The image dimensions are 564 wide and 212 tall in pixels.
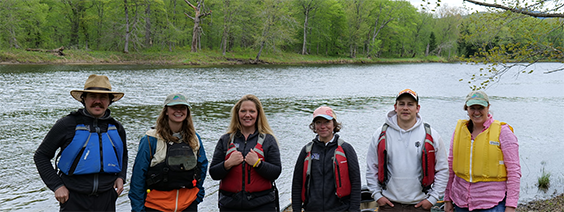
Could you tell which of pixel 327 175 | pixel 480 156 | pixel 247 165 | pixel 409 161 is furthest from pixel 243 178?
pixel 480 156

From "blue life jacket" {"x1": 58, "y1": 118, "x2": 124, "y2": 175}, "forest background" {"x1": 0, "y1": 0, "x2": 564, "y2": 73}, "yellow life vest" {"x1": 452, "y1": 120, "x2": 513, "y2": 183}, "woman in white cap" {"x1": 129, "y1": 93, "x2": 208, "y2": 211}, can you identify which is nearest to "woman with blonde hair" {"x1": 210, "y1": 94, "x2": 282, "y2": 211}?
"woman in white cap" {"x1": 129, "y1": 93, "x2": 208, "y2": 211}

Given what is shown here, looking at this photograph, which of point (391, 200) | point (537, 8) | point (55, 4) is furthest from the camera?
point (55, 4)

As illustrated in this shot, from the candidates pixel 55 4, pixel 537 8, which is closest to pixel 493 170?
pixel 537 8

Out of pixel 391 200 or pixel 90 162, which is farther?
pixel 391 200

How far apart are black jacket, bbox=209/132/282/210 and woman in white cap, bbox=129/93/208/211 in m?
0.23

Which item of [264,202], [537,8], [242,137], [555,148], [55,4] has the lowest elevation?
[555,148]

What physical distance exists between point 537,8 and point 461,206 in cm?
498

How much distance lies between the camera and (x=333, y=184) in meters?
3.92

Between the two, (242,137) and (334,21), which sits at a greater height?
(334,21)

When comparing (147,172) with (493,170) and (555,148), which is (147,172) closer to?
(493,170)

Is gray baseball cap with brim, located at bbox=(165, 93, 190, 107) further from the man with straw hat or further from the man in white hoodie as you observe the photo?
the man in white hoodie

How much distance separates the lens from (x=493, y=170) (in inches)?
148

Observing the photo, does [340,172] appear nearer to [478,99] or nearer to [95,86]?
[478,99]

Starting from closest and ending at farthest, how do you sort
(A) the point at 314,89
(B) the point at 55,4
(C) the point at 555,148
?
(C) the point at 555,148 < (A) the point at 314,89 < (B) the point at 55,4
